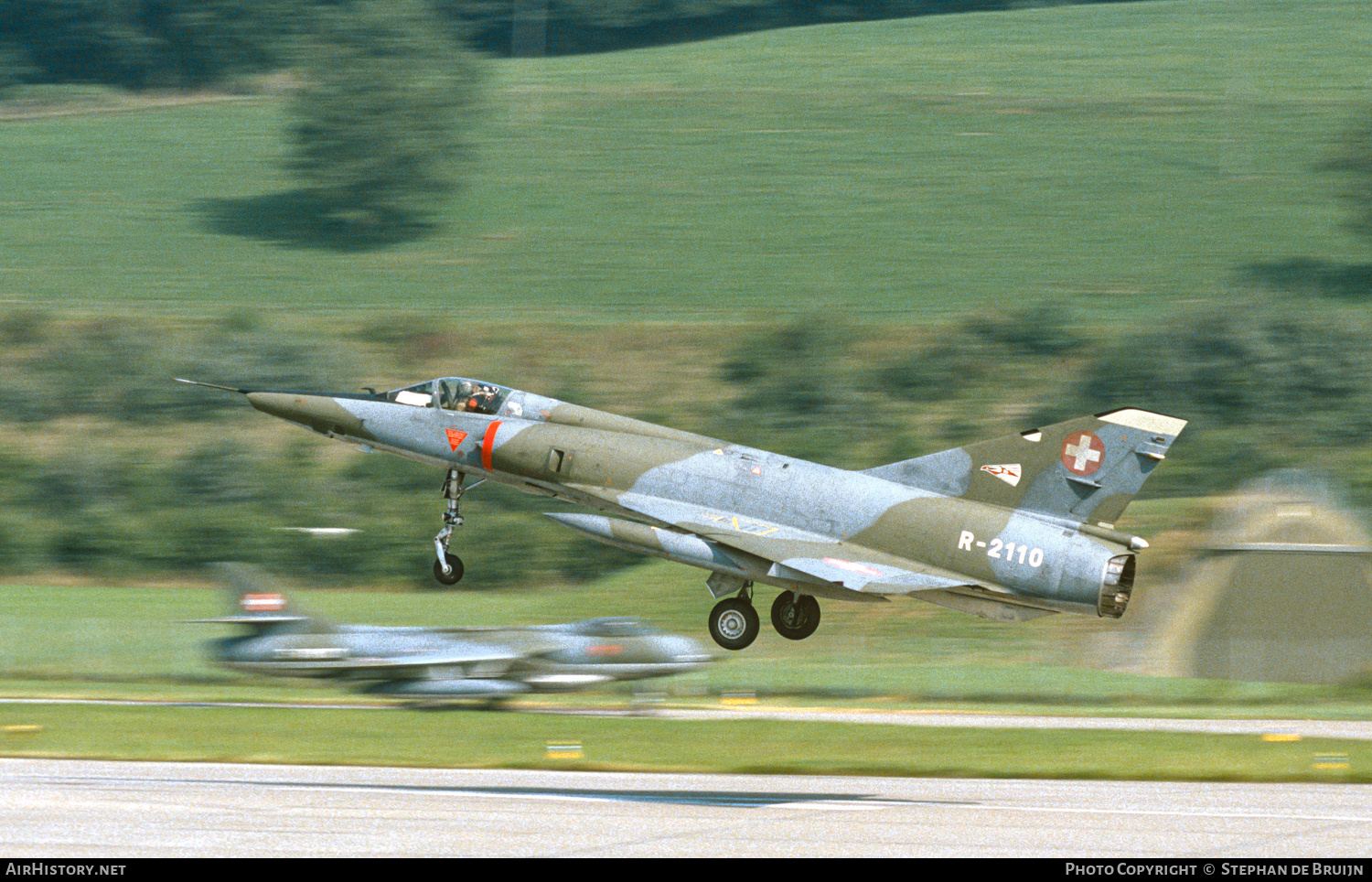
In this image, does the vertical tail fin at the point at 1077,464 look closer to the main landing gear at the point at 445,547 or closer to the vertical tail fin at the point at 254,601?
the main landing gear at the point at 445,547

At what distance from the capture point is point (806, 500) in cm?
2566

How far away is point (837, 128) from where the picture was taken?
316ft

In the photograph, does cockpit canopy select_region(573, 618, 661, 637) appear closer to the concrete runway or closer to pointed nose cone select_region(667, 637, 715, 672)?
pointed nose cone select_region(667, 637, 715, 672)

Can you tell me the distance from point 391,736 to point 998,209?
198 ft

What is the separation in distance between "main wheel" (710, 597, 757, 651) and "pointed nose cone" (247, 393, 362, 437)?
258 inches

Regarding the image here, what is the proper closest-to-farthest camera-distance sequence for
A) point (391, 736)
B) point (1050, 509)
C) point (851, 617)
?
point (1050, 509), point (391, 736), point (851, 617)

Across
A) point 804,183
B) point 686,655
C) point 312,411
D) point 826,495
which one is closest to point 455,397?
point 312,411

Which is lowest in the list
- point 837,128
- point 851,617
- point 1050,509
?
point 851,617

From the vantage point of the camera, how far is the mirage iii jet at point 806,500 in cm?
2453

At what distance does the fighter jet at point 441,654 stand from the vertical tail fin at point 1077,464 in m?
15.2

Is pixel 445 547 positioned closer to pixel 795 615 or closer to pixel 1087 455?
pixel 795 615

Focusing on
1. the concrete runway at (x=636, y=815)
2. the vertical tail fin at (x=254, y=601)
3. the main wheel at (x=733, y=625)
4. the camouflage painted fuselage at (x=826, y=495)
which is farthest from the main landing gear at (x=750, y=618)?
the vertical tail fin at (x=254, y=601)

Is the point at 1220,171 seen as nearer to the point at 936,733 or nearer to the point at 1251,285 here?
the point at 1251,285
